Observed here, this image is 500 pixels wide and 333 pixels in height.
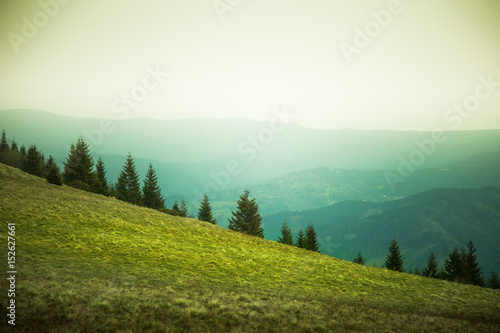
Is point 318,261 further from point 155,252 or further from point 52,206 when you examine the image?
point 52,206

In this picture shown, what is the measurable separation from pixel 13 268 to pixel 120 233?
1073 cm

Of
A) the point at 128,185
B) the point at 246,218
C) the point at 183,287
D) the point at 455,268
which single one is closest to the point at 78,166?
the point at 128,185

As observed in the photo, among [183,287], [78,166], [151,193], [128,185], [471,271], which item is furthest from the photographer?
[151,193]

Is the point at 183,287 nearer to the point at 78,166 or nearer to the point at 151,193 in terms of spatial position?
the point at 78,166

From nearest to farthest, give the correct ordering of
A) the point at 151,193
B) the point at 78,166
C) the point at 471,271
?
the point at 78,166
the point at 471,271
the point at 151,193

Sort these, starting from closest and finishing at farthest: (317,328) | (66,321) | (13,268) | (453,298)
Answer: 1. (66,321)
2. (317,328)
3. (13,268)
4. (453,298)

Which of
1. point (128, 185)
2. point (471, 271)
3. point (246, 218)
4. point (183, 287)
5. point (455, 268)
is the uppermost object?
point (128, 185)

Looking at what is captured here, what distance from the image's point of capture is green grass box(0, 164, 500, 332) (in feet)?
33.8

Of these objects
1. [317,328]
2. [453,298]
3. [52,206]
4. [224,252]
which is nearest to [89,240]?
[52,206]

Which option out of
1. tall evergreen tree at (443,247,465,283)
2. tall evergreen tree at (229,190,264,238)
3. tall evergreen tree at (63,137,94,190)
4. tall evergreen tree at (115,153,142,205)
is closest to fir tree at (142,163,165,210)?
tall evergreen tree at (115,153,142,205)

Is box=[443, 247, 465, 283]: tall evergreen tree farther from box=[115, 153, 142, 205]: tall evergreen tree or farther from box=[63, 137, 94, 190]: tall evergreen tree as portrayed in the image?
box=[63, 137, 94, 190]: tall evergreen tree

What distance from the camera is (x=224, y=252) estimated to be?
24.3 metres

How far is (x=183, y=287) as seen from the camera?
1438 centimetres

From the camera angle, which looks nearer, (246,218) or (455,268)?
(246,218)
